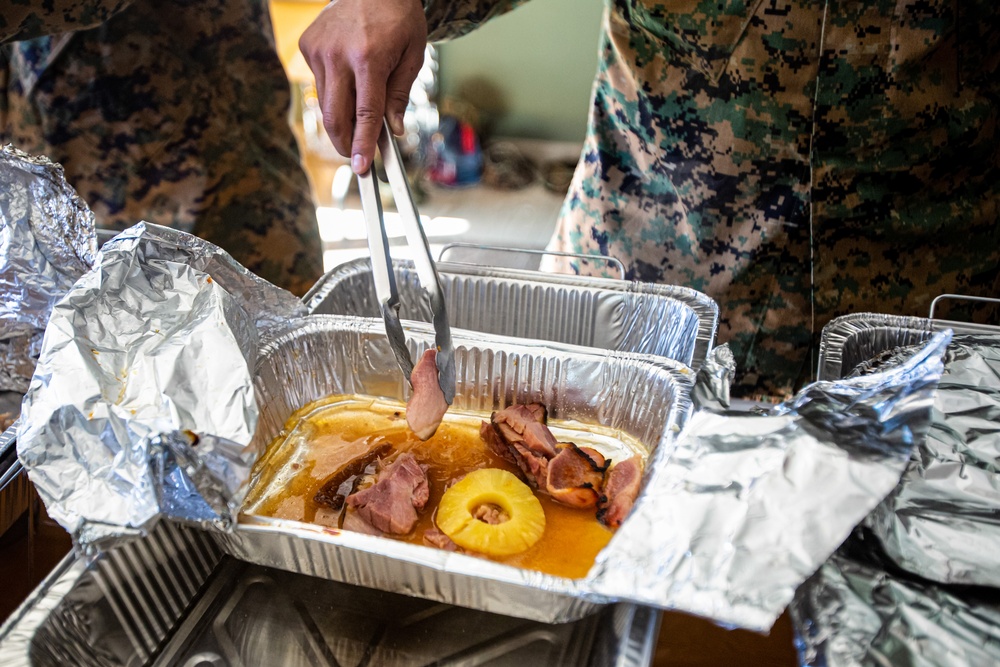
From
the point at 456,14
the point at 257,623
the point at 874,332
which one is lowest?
the point at 257,623

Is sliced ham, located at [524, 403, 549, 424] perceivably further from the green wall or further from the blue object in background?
the green wall

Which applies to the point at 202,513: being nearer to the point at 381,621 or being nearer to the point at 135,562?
the point at 135,562

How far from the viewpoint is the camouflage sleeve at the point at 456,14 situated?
49.3 inches

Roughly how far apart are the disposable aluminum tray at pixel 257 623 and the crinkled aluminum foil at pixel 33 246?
19.3 inches

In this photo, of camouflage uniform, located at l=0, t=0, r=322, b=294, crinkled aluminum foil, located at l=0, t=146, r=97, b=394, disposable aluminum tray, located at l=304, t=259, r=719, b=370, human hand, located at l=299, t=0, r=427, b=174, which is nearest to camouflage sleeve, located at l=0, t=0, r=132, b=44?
camouflage uniform, located at l=0, t=0, r=322, b=294

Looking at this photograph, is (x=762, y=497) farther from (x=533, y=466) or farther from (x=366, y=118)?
(x=366, y=118)

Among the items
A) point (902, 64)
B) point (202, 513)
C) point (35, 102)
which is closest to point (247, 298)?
point (202, 513)

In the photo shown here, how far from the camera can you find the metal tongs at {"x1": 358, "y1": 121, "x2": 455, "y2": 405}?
0.88m

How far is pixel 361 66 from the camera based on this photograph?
3.12 ft

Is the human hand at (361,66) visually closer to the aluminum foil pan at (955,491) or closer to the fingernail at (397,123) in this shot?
the fingernail at (397,123)

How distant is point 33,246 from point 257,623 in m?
0.68

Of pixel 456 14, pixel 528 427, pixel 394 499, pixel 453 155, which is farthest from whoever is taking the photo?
pixel 453 155

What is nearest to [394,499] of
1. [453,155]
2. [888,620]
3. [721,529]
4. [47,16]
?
[721,529]

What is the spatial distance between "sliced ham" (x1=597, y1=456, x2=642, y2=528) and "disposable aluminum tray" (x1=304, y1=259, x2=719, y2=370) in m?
0.29
